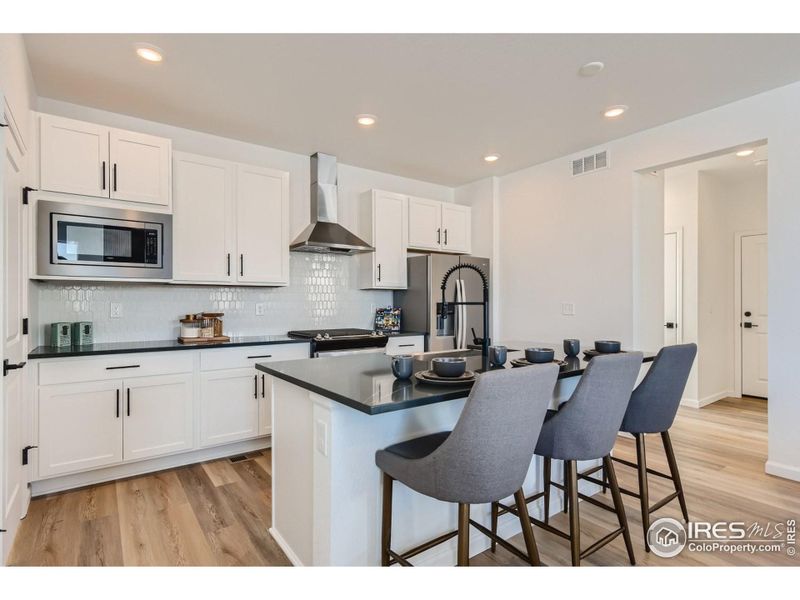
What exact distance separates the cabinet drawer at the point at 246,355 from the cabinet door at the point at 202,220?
1.99 feet

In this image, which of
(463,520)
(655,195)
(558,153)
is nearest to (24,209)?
(463,520)

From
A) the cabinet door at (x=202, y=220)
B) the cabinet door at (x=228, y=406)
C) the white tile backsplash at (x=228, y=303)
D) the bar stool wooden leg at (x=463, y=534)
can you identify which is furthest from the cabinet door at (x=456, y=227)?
the bar stool wooden leg at (x=463, y=534)

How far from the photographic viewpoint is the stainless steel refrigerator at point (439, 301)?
14.5ft

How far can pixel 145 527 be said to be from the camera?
7.46ft

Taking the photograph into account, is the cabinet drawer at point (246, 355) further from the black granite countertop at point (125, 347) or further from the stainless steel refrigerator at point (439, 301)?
the stainless steel refrigerator at point (439, 301)

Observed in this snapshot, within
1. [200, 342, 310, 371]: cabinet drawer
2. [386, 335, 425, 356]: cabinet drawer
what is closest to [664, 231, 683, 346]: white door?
[386, 335, 425, 356]: cabinet drawer

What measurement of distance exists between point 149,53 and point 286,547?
108 inches

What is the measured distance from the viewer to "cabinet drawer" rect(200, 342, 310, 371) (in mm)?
3168

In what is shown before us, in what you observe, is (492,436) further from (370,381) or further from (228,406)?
(228,406)

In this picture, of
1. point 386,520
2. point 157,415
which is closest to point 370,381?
point 386,520

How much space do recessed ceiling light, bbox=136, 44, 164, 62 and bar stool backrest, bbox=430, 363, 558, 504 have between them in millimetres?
2546

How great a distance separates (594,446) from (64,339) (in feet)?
10.8

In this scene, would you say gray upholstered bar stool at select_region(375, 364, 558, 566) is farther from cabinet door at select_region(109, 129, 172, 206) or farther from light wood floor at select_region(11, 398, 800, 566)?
cabinet door at select_region(109, 129, 172, 206)

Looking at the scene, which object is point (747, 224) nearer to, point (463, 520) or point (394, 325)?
point (394, 325)
